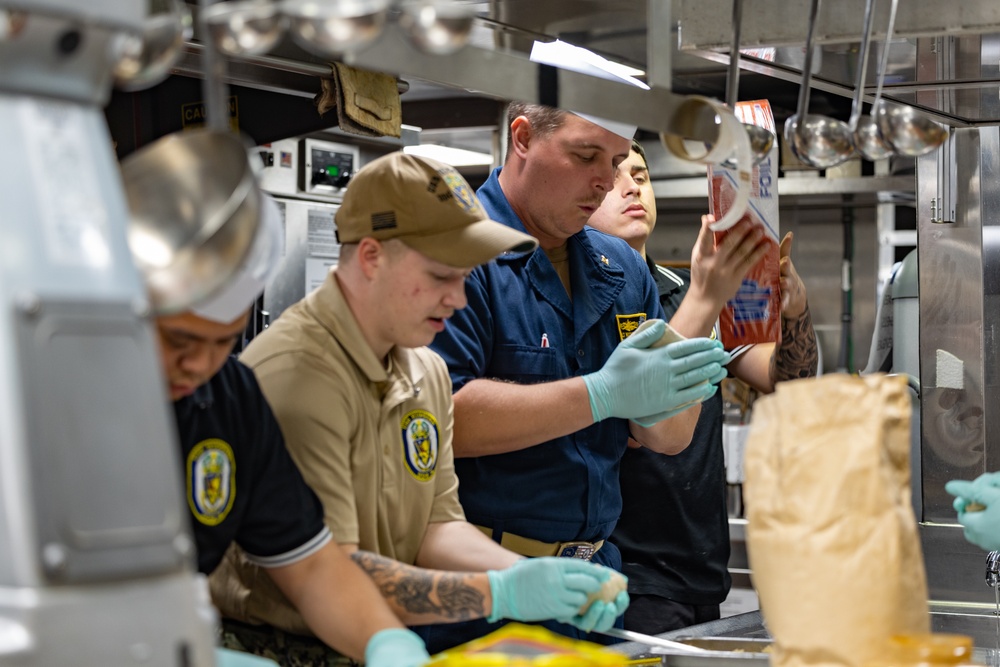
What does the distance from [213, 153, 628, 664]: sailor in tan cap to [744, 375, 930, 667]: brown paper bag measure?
1.38ft

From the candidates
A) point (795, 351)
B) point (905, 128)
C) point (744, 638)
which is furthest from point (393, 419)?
point (795, 351)

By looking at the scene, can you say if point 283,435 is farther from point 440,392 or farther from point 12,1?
point 12,1

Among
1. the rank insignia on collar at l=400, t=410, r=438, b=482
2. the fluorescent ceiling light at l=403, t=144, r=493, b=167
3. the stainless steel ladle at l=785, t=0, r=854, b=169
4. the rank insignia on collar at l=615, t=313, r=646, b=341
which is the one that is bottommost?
the rank insignia on collar at l=400, t=410, r=438, b=482

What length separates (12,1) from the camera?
37.4 inches

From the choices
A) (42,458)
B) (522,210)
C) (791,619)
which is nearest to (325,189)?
(522,210)

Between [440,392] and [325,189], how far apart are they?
1.90 metres

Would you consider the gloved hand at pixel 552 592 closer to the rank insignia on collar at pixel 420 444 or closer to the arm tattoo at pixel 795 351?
the rank insignia on collar at pixel 420 444

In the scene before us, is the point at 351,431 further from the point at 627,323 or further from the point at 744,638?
the point at 627,323

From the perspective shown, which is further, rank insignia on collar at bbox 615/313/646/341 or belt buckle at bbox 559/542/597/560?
rank insignia on collar at bbox 615/313/646/341

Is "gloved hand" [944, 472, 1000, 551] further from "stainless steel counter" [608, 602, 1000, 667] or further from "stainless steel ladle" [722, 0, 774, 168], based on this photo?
"stainless steel ladle" [722, 0, 774, 168]

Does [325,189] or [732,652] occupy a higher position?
[325,189]

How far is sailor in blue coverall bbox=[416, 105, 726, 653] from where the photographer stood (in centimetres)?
234

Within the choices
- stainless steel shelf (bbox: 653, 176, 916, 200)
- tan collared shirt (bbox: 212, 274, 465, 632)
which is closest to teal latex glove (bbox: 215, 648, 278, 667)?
tan collared shirt (bbox: 212, 274, 465, 632)

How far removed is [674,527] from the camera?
9.37 feet
